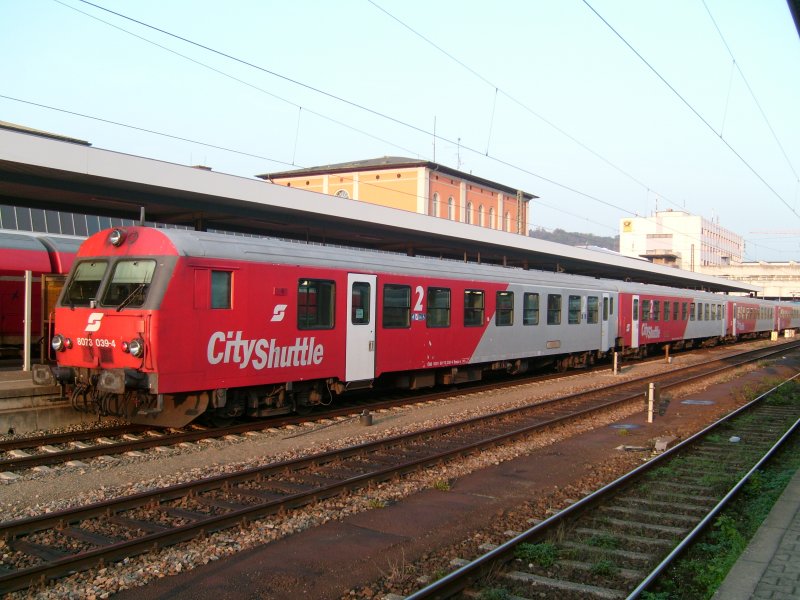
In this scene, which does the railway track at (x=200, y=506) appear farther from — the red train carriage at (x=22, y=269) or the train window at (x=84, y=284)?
the red train carriage at (x=22, y=269)

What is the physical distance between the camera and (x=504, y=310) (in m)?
17.0

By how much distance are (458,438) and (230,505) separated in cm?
461

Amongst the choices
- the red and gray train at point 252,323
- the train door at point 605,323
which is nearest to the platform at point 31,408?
the red and gray train at point 252,323

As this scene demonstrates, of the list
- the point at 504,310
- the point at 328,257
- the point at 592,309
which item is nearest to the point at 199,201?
the point at 328,257

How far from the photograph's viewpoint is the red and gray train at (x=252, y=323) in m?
9.54

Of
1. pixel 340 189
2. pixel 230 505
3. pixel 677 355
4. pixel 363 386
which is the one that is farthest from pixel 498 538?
pixel 340 189

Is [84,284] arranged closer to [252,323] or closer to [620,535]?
[252,323]

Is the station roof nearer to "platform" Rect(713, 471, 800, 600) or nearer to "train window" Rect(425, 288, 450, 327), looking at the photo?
"train window" Rect(425, 288, 450, 327)

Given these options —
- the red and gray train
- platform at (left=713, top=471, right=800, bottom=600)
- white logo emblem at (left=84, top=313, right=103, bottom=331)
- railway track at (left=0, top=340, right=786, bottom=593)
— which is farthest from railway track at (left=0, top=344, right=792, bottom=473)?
platform at (left=713, top=471, right=800, bottom=600)

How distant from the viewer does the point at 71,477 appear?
8.07 m

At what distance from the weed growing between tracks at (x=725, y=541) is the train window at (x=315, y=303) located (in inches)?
265

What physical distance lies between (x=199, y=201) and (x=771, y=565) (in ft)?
46.0

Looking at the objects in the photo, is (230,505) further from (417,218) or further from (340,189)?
(340,189)

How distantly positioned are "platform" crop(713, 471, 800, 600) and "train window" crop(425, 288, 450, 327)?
8383mm
